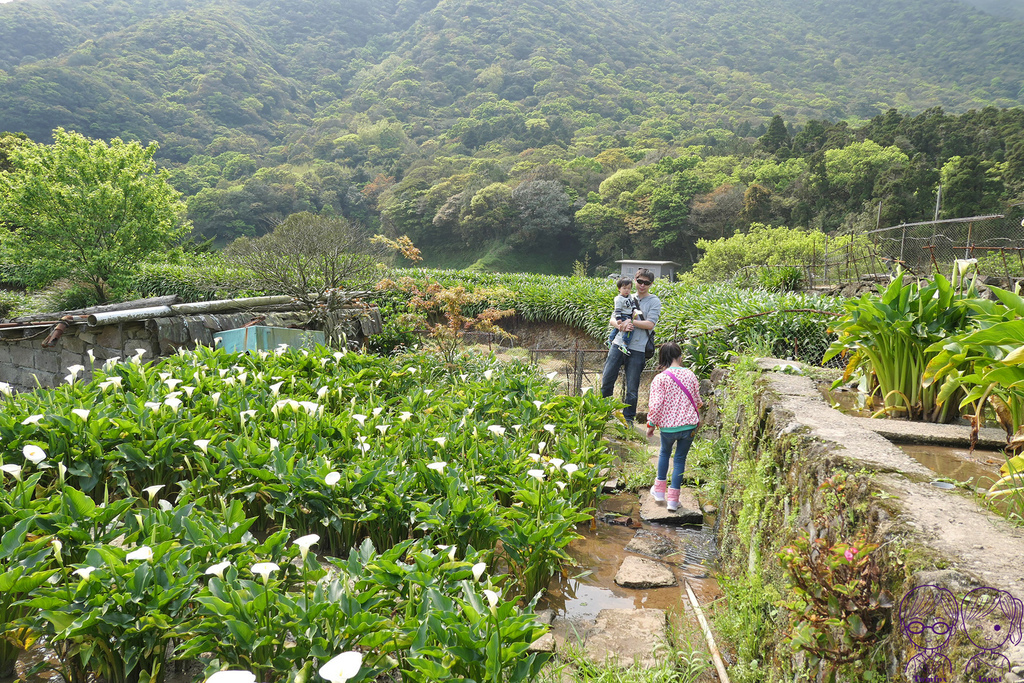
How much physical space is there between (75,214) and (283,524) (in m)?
17.3

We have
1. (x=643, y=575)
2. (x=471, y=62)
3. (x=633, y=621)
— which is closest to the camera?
(x=633, y=621)

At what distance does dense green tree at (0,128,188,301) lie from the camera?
15211 mm

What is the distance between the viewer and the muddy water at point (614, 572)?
10.4 ft

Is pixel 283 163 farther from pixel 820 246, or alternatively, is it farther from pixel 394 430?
pixel 394 430

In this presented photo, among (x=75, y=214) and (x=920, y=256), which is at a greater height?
(x=920, y=256)

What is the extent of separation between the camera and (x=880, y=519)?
5.42 ft

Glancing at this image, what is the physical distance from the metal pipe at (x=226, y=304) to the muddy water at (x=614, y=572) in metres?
6.55

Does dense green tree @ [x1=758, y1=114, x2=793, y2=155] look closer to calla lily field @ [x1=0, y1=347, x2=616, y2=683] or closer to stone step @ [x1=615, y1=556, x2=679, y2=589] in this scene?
calla lily field @ [x1=0, y1=347, x2=616, y2=683]

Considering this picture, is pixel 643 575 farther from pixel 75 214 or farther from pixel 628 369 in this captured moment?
pixel 75 214

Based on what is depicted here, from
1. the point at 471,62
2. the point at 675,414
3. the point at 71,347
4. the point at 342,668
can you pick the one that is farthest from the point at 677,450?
the point at 471,62

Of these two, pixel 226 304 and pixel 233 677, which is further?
pixel 226 304

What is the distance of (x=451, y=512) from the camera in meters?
2.96

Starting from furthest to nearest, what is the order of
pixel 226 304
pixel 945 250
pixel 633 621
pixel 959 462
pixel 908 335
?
pixel 945 250, pixel 226 304, pixel 908 335, pixel 633 621, pixel 959 462

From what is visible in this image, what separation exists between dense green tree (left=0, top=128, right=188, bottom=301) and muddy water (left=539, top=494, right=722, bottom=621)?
53.2 feet
